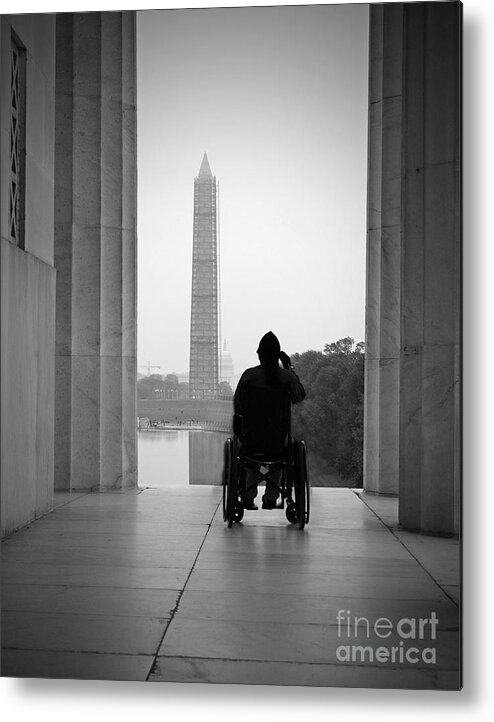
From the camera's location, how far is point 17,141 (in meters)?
6.64

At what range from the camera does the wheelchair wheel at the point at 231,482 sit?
22.9ft

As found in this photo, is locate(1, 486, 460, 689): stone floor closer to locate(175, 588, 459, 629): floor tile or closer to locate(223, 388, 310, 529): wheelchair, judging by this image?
locate(175, 588, 459, 629): floor tile

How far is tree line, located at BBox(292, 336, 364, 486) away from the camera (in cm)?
1292

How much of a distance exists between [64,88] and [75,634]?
6920 millimetres

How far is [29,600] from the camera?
4.83m

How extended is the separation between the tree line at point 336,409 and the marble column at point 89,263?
3.11 meters

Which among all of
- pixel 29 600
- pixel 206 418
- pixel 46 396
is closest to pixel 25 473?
pixel 46 396

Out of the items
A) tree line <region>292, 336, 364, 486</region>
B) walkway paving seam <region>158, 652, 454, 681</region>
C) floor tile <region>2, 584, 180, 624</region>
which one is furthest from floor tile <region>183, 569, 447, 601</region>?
tree line <region>292, 336, 364, 486</region>

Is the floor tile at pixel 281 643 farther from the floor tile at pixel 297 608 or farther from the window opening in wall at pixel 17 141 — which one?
the window opening in wall at pixel 17 141

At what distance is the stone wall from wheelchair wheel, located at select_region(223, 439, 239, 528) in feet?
5.23

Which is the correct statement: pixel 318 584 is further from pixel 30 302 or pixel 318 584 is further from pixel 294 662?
pixel 30 302

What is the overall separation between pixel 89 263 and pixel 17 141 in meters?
3.04

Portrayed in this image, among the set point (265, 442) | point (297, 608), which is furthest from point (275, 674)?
point (265, 442)

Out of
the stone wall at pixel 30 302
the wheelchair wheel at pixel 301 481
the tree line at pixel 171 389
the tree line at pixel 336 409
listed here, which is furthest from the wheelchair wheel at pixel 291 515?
the tree line at pixel 336 409
